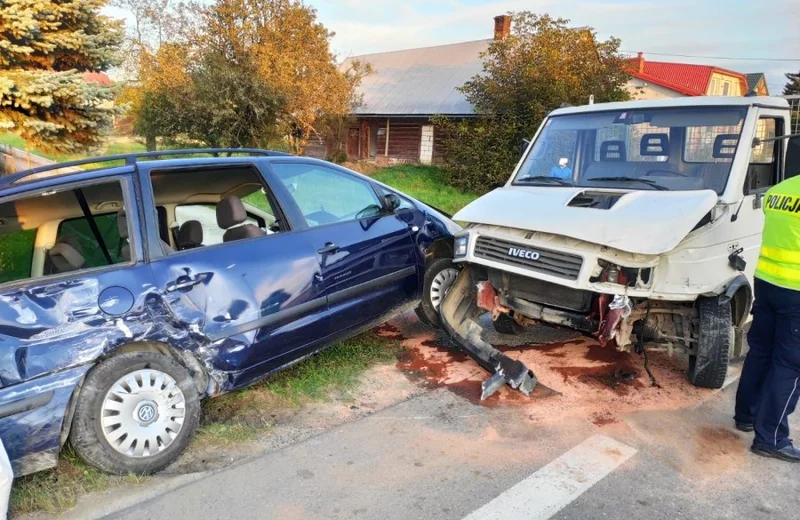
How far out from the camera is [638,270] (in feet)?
11.6

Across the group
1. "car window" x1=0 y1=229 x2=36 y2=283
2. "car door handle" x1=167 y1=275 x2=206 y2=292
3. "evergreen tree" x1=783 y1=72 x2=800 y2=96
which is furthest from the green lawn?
"evergreen tree" x1=783 y1=72 x2=800 y2=96

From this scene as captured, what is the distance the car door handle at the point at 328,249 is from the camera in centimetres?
392

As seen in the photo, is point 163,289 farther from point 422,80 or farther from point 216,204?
point 422,80

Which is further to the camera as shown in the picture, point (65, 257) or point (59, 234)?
point (59, 234)

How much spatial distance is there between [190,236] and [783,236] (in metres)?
3.80

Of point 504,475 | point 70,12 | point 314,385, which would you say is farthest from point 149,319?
point 70,12

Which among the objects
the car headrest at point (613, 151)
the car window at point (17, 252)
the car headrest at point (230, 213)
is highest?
the car headrest at point (613, 151)

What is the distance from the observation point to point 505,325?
16.9 ft

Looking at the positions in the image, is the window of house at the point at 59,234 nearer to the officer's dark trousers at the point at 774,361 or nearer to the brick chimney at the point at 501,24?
the officer's dark trousers at the point at 774,361

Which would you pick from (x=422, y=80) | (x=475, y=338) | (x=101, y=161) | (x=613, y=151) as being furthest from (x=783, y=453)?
(x=422, y=80)

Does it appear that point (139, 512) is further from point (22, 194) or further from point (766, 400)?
point (766, 400)

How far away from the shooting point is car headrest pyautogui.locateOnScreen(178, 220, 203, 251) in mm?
3934

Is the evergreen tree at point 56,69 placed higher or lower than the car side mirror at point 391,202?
higher

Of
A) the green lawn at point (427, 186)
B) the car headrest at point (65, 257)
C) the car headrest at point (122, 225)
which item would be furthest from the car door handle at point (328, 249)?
the green lawn at point (427, 186)
